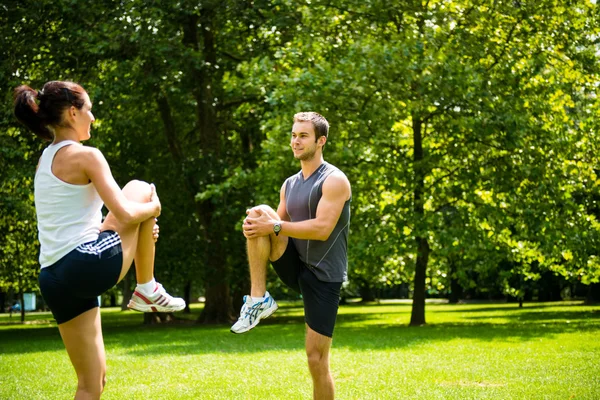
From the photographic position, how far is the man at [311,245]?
5.56 m

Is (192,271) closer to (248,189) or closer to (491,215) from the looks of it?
(248,189)

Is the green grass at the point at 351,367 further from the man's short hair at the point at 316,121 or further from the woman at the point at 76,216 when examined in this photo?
the woman at the point at 76,216

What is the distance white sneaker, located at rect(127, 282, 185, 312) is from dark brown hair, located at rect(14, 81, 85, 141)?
4.11 feet

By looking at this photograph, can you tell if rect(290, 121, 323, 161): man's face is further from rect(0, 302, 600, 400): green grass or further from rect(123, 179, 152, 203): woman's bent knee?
rect(0, 302, 600, 400): green grass

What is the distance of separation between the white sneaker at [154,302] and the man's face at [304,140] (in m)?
1.53

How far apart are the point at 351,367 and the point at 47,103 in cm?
878

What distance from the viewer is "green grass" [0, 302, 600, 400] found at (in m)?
9.40

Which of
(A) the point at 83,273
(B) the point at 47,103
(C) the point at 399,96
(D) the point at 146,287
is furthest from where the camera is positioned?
(C) the point at 399,96

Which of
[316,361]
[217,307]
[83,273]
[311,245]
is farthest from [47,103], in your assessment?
[217,307]

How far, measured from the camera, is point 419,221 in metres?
20.7

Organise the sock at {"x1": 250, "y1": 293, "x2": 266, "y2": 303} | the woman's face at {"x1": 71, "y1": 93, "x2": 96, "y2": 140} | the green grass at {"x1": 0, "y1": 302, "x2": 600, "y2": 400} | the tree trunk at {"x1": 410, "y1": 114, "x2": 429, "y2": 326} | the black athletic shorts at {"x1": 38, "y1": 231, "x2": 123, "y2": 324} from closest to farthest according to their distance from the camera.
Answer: the black athletic shorts at {"x1": 38, "y1": 231, "x2": 123, "y2": 324} < the woman's face at {"x1": 71, "y1": 93, "x2": 96, "y2": 140} < the sock at {"x1": 250, "y1": 293, "x2": 266, "y2": 303} < the green grass at {"x1": 0, "y1": 302, "x2": 600, "y2": 400} < the tree trunk at {"x1": 410, "y1": 114, "x2": 429, "y2": 326}

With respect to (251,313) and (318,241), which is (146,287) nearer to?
(251,313)

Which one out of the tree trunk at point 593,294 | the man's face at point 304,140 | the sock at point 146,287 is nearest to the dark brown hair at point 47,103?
the sock at point 146,287

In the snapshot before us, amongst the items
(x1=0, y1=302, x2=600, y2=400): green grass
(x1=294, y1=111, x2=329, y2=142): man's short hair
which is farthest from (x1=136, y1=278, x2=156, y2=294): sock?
(x1=0, y1=302, x2=600, y2=400): green grass
